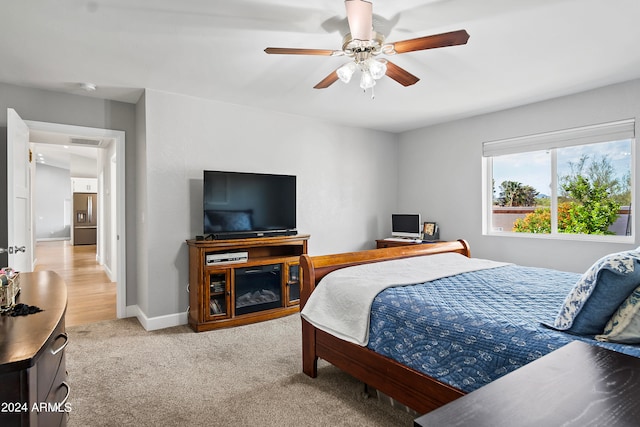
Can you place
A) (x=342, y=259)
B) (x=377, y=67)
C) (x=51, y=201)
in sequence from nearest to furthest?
(x=377, y=67), (x=342, y=259), (x=51, y=201)

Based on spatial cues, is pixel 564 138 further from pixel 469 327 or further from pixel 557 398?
pixel 557 398

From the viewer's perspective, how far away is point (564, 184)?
3.96 meters

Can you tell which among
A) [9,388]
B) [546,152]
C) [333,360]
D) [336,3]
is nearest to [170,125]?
[336,3]

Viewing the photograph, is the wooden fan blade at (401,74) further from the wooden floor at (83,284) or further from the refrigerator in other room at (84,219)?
the refrigerator in other room at (84,219)

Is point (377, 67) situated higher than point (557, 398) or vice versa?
point (377, 67)

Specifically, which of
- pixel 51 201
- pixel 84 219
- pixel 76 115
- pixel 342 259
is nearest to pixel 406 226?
pixel 342 259

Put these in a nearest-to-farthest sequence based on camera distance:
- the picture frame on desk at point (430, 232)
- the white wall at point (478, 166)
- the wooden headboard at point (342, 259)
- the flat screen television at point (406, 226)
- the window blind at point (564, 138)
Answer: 1. the wooden headboard at point (342, 259)
2. the window blind at point (564, 138)
3. the white wall at point (478, 166)
4. the picture frame on desk at point (430, 232)
5. the flat screen television at point (406, 226)

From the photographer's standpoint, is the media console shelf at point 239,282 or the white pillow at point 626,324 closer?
the white pillow at point 626,324

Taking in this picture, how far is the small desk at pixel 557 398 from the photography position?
2.07 feet

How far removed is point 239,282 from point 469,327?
2614 mm

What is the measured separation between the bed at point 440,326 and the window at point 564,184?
5.34ft

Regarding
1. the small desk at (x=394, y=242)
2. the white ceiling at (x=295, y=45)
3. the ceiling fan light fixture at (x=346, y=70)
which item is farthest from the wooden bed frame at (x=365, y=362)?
the small desk at (x=394, y=242)

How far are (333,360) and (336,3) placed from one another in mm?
2198

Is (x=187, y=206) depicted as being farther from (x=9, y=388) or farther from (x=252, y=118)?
(x=9, y=388)
